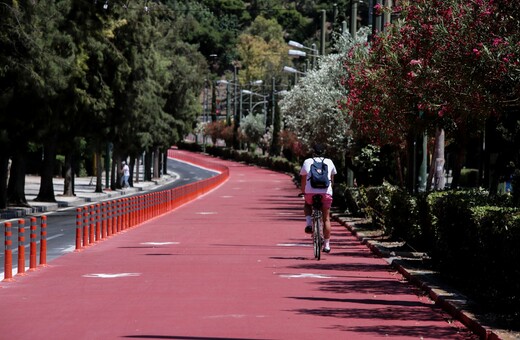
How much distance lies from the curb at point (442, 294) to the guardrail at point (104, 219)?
6074 millimetres

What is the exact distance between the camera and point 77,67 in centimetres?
4894

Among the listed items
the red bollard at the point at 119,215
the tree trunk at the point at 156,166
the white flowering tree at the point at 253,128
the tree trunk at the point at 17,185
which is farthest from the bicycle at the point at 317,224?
the white flowering tree at the point at 253,128

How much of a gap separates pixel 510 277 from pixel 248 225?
2589 cm

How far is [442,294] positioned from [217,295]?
2.89 metres

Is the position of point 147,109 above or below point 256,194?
above

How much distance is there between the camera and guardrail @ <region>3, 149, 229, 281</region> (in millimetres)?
21000

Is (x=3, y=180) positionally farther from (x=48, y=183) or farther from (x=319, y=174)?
(x=319, y=174)

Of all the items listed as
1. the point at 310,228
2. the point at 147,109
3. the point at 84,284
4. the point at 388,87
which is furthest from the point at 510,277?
the point at 147,109

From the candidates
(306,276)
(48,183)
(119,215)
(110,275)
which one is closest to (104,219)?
(119,215)

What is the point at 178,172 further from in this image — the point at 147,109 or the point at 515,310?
the point at 515,310

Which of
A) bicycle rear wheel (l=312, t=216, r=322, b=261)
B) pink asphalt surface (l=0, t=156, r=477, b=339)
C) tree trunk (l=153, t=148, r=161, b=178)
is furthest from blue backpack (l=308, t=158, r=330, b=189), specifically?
tree trunk (l=153, t=148, r=161, b=178)

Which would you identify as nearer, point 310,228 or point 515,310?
point 515,310

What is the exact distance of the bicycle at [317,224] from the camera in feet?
77.6

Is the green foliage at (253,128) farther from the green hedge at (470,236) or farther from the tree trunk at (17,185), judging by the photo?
the green hedge at (470,236)
